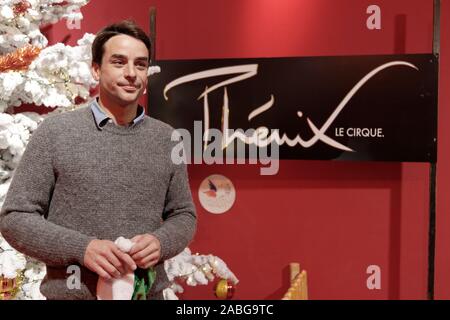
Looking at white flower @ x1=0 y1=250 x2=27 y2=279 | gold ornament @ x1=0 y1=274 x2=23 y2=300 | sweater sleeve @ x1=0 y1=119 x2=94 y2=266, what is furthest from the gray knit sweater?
gold ornament @ x1=0 y1=274 x2=23 y2=300

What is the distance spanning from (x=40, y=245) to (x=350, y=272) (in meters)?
1.91

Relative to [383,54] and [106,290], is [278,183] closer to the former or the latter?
[383,54]

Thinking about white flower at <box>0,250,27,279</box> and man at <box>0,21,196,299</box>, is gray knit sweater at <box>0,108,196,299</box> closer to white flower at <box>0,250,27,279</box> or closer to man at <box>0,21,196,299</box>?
man at <box>0,21,196,299</box>

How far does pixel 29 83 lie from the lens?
216 centimetres

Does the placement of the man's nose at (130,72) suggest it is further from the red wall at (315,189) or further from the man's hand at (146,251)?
the red wall at (315,189)

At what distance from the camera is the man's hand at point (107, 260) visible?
3.81 feet

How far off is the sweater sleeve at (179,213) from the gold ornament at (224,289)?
4.03 feet

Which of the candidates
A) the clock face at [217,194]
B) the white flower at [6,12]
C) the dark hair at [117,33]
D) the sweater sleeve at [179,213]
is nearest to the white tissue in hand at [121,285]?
the sweater sleeve at [179,213]

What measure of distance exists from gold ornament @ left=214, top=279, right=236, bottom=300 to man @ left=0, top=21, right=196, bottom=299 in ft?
3.99

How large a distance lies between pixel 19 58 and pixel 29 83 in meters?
0.11

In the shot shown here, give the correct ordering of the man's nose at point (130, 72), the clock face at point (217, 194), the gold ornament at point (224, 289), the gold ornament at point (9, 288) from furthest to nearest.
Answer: the clock face at point (217, 194) < the gold ornament at point (224, 289) < the gold ornament at point (9, 288) < the man's nose at point (130, 72)

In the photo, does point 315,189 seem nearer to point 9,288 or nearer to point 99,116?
point 9,288

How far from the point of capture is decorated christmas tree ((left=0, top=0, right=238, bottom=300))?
2.12m

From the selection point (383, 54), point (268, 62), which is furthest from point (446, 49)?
point (268, 62)
